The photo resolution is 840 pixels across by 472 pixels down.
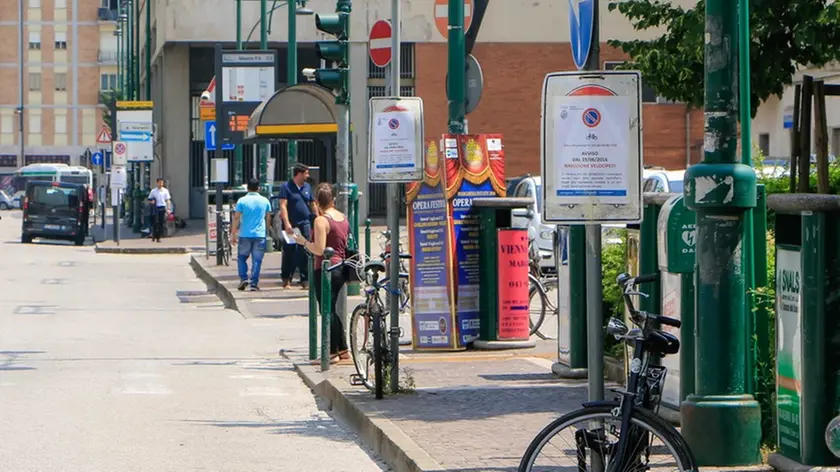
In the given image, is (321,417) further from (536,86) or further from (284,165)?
(284,165)

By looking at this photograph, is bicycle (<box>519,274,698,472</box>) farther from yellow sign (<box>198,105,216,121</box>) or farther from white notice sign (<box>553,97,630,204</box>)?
yellow sign (<box>198,105,216,121</box>)

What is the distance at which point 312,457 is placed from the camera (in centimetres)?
960

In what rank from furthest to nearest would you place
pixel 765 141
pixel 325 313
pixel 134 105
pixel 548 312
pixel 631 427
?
pixel 765 141, pixel 134 105, pixel 548 312, pixel 325 313, pixel 631 427

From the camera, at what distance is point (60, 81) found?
115312 mm

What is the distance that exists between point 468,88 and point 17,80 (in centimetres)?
10348

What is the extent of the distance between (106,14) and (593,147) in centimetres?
11094

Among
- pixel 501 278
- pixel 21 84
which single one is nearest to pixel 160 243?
pixel 501 278

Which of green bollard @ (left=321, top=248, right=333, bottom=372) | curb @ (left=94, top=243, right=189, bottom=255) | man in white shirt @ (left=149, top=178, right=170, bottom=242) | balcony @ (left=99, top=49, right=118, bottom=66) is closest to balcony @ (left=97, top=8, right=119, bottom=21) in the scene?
balcony @ (left=99, top=49, right=118, bottom=66)

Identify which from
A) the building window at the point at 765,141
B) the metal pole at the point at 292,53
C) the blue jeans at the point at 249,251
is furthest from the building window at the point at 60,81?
the blue jeans at the point at 249,251

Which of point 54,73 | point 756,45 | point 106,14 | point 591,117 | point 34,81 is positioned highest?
point 106,14

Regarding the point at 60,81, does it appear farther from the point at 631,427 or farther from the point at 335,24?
the point at 631,427

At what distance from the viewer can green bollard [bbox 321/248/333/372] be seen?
1343 cm

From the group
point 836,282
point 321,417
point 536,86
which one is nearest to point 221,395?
point 321,417

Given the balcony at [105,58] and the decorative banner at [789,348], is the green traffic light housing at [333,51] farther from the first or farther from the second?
the balcony at [105,58]
